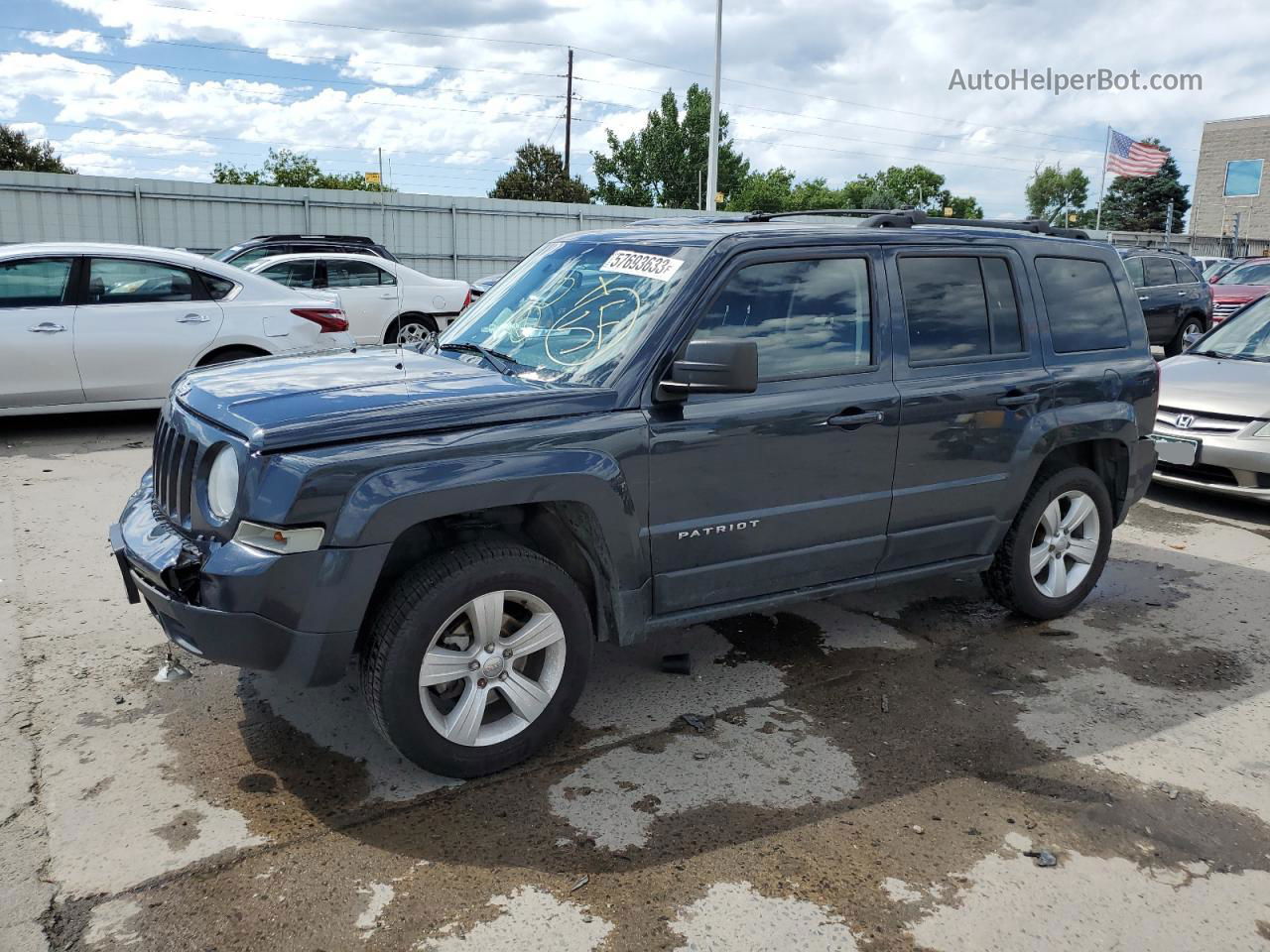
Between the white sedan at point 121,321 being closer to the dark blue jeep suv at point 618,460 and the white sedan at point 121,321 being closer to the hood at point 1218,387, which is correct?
the dark blue jeep suv at point 618,460

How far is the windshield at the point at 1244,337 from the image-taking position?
27.6ft

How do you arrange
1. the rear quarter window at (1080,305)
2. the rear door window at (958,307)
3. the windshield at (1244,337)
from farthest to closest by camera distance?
the windshield at (1244,337), the rear quarter window at (1080,305), the rear door window at (958,307)

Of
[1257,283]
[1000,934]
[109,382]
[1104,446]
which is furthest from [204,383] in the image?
[1257,283]

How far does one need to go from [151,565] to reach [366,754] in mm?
984

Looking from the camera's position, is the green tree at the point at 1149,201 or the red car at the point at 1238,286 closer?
the red car at the point at 1238,286

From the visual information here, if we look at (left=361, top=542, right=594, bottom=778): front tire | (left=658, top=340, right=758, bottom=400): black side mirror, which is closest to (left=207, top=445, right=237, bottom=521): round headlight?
(left=361, top=542, right=594, bottom=778): front tire

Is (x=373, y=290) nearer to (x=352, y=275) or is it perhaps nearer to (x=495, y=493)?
(x=352, y=275)

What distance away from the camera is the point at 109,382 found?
8781 mm

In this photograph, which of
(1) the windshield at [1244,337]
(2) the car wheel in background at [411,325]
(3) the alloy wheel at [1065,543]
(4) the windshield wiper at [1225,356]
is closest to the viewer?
(3) the alloy wheel at [1065,543]

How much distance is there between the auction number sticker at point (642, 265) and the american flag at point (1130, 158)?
44.8 m

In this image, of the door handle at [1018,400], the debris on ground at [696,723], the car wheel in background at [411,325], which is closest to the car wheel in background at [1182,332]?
the car wheel in background at [411,325]

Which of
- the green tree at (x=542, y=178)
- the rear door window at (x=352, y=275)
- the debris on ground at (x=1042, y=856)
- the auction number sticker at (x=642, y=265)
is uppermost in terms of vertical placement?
the green tree at (x=542, y=178)

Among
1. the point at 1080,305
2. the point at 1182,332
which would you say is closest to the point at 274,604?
the point at 1080,305

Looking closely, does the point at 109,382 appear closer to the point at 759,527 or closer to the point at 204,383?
the point at 204,383
